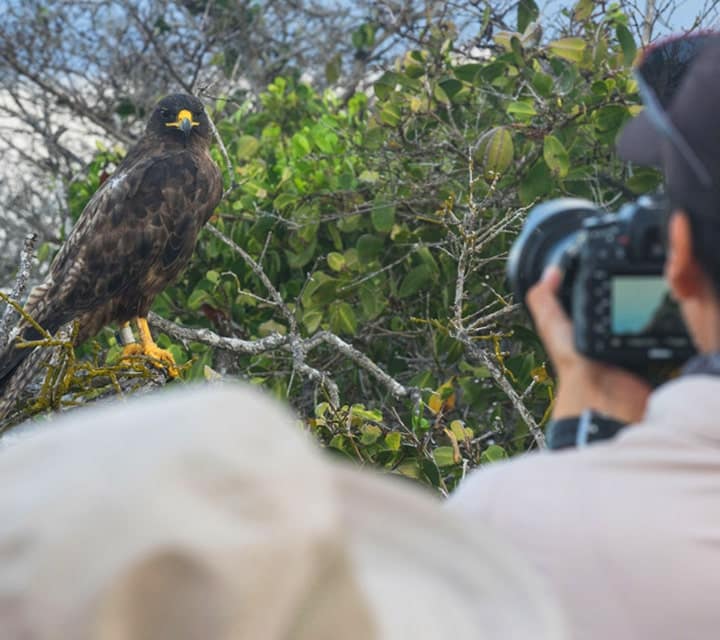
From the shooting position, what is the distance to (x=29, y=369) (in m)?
4.16

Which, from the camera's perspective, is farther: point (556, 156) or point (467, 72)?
point (467, 72)

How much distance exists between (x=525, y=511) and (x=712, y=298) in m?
0.21

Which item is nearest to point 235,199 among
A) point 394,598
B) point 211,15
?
point 211,15

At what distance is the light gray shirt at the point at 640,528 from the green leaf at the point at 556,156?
2558 mm

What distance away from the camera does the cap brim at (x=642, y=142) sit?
107 centimetres

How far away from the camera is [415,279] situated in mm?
3775

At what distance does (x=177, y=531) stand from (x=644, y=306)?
0.58m

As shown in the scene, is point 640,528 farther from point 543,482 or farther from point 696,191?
point 696,191

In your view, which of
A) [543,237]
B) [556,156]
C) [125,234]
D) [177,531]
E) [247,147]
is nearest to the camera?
[177,531]

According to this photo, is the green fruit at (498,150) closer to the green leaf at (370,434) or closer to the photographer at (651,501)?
the green leaf at (370,434)

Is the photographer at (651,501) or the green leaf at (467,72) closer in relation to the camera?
the photographer at (651,501)

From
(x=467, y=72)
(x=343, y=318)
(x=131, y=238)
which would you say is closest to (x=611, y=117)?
(x=467, y=72)

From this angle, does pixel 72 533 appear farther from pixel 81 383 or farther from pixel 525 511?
pixel 81 383

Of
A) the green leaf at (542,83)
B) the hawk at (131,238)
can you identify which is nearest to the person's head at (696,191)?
the green leaf at (542,83)
